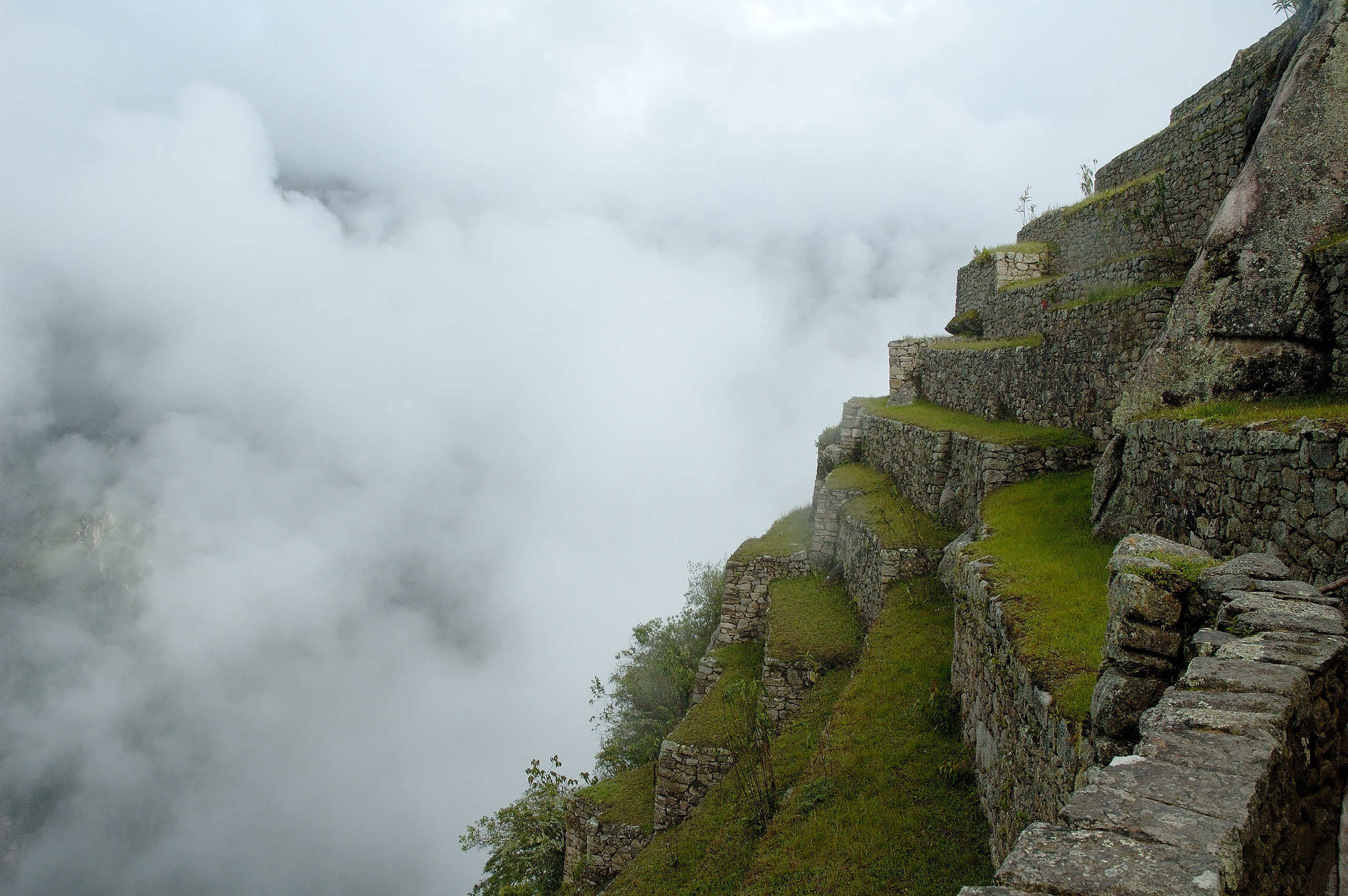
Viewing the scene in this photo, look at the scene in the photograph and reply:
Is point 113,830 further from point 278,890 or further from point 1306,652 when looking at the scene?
point 1306,652

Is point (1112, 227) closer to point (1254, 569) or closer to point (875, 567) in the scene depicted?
point (875, 567)

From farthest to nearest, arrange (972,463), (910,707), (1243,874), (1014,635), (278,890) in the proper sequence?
(278,890) → (972,463) → (910,707) → (1014,635) → (1243,874)

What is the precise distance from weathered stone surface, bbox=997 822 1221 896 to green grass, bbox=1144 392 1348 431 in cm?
521

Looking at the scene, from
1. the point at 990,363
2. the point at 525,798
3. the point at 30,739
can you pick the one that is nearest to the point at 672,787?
the point at 525,798

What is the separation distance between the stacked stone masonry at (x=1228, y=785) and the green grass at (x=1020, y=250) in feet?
62.2

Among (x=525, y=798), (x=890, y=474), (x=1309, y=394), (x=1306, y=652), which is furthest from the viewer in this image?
(x=525, y=798)

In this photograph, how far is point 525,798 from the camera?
22.7 m

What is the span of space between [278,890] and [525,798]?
150m

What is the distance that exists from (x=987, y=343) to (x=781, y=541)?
8.06 m

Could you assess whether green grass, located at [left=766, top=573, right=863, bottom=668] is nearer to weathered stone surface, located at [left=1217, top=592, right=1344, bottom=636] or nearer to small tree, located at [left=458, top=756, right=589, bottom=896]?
small tree, located at [left=458, top=756, right=589, bottom=896]

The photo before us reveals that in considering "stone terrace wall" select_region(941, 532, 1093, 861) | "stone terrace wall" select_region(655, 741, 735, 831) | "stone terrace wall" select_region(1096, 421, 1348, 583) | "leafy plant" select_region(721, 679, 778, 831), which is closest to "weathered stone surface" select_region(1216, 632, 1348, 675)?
"stone terrace wall" select_region(941, 532, 1093, 861)

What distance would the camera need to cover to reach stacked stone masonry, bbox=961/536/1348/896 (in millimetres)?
2824

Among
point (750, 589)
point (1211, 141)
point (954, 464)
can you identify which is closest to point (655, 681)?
point (750, 589)

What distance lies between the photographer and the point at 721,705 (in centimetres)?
1731
